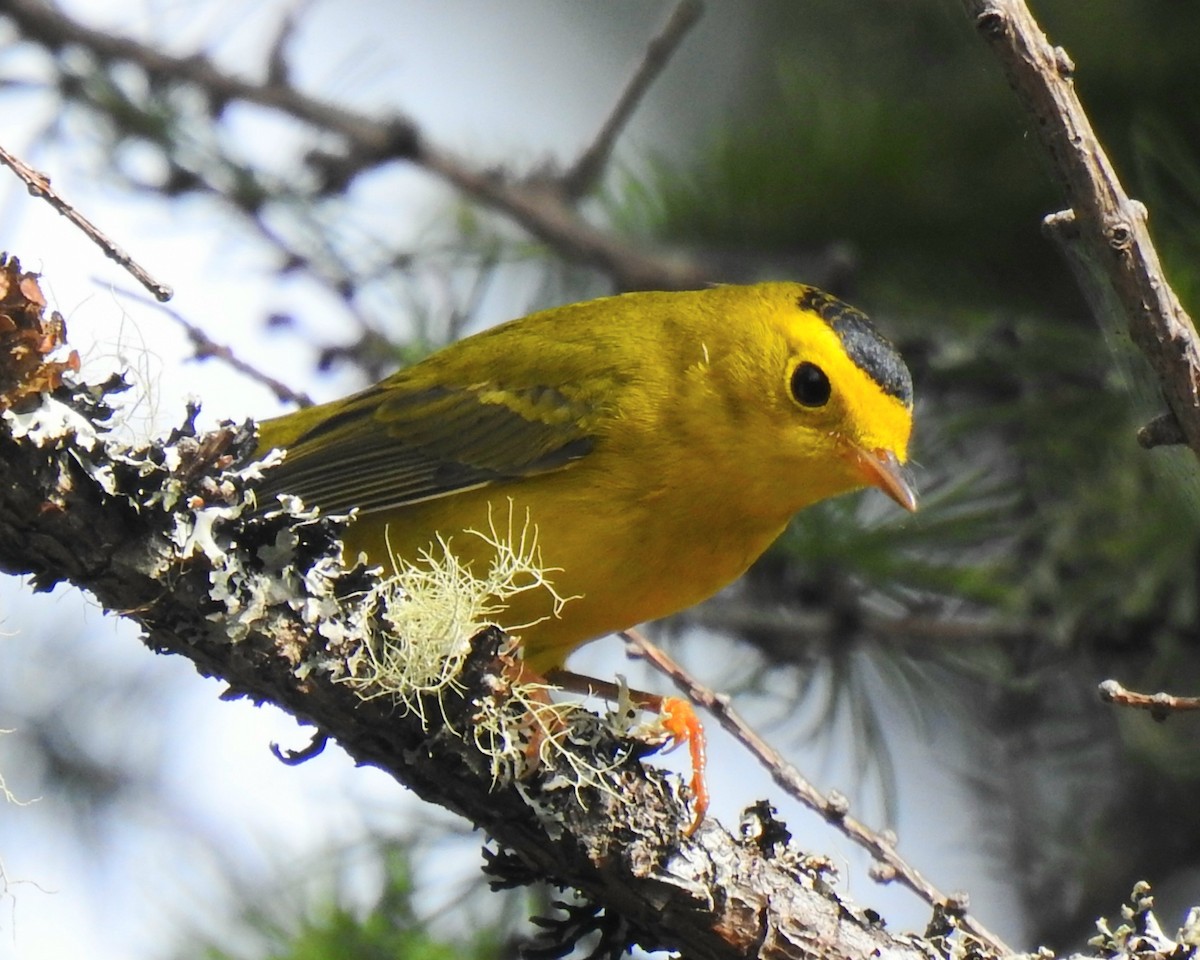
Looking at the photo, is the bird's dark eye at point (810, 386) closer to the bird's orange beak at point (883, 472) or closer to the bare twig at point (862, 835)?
the bird's orange beak at point (883, 472)

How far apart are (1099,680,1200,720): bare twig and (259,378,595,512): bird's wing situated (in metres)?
1.58

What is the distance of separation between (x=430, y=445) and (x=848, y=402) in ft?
3.27

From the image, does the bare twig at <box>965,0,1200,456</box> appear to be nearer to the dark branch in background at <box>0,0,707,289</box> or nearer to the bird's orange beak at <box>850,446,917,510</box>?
the bird's orange beak at <box>850,446,917,510</box>

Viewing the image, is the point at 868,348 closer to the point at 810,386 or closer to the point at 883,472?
the point at 810,386

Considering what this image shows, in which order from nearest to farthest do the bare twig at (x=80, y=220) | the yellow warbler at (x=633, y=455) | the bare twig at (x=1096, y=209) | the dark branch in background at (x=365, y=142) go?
the bare twig at (x=80, y=220), the bare twig at (x=1096, y=209), the yellow warbler at (x=633, y=455), the dark branch in background at (x=365, y=142)

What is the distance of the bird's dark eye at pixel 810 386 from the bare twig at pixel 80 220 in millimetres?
1883

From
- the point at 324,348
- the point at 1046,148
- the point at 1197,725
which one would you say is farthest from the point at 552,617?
the point at 1197,725

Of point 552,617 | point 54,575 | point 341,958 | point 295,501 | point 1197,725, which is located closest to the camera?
point 54,575

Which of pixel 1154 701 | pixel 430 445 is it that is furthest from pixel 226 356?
pixel 1154 701

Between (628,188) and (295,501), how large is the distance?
2.49m

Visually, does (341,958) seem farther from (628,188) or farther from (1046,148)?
(628,188)

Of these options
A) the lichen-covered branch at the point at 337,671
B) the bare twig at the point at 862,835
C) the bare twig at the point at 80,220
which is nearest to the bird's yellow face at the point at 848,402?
the bare twig at the point at 862,835

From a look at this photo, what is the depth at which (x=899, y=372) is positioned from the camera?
3.25 metres

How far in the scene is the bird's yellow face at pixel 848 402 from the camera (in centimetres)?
320
